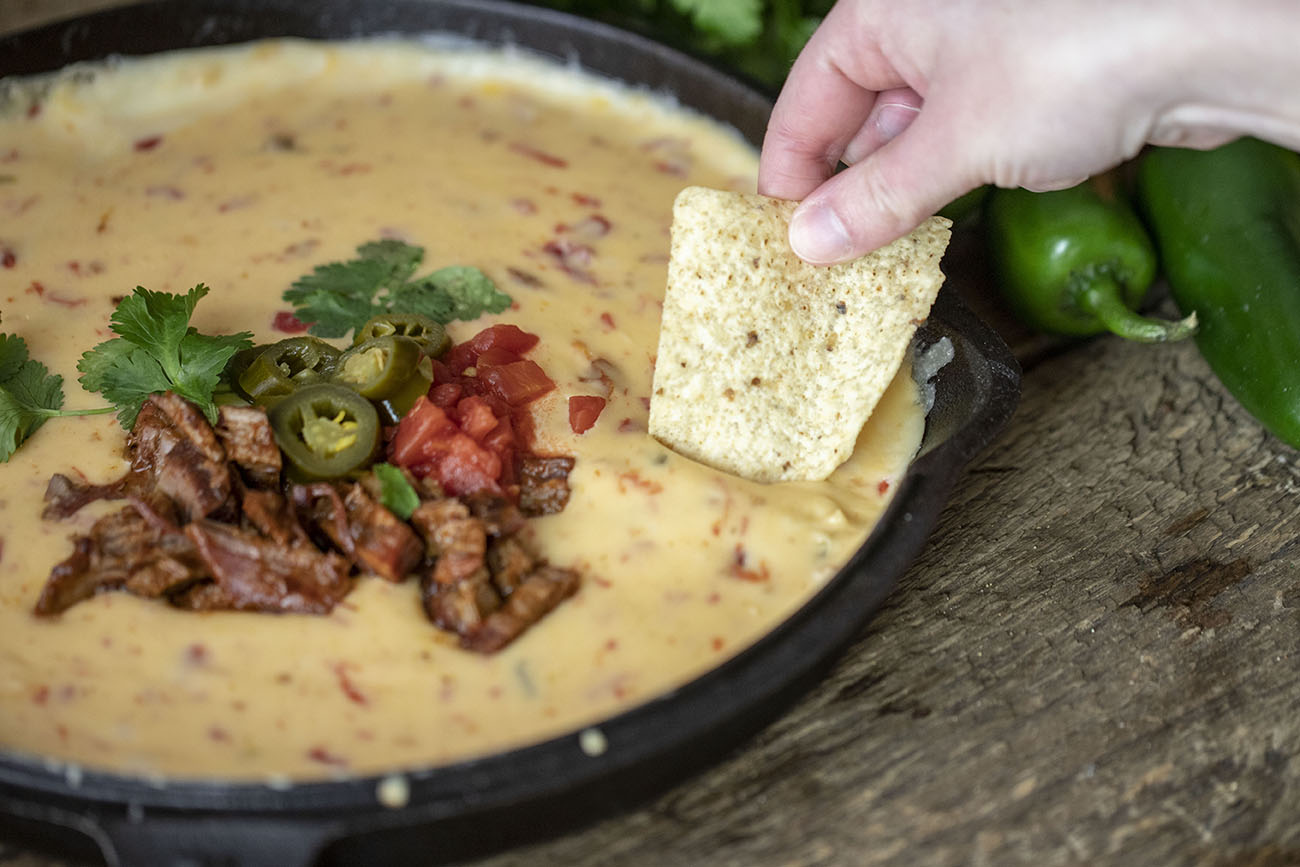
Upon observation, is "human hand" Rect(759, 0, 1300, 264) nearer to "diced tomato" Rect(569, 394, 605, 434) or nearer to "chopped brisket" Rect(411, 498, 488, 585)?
"diced tomato" Rect(569, 394, 605, 434)

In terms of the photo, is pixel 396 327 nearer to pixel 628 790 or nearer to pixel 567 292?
pixel 567 292

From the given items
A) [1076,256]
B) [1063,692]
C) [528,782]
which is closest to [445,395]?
[528,782]

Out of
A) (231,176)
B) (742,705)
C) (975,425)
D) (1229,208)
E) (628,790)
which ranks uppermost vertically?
(1229,208)

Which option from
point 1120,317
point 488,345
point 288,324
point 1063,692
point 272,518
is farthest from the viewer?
point 1120,317

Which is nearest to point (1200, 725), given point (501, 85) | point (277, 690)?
point (277, 690)

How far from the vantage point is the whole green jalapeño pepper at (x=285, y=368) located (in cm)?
294

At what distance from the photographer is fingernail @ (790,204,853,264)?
2650 mm

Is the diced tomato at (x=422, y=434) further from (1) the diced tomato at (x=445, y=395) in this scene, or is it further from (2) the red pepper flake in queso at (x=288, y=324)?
(2) the red pepper flake in queso at (x=288, y=324)

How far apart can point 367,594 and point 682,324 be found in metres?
0.96

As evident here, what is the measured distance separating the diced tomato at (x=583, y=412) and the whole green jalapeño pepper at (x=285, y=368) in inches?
24.3

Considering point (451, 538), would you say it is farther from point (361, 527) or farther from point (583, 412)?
point (583, 412)

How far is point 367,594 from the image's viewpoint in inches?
102

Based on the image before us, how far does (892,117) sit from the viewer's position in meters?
3.05

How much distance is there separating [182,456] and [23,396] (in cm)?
58
